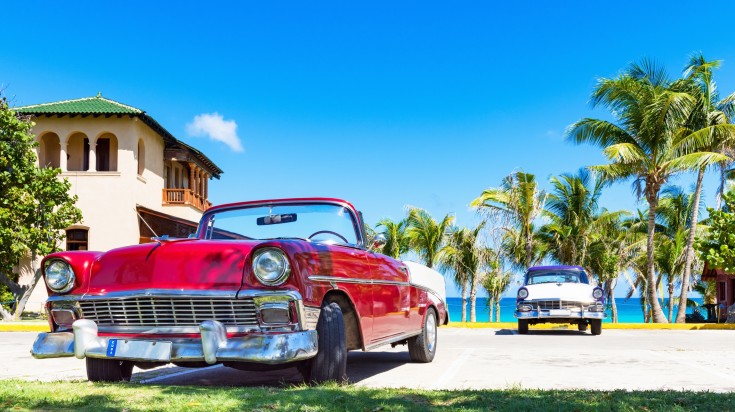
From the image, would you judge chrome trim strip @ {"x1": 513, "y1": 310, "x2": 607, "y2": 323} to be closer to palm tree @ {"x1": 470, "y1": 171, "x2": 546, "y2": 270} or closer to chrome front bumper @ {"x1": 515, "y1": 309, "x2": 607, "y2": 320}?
chrome front bumper @ {"x1": 515, "y1": 309, "x2": 607, "y2": 320}

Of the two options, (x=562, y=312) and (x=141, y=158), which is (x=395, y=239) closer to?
(x=141, y=158)

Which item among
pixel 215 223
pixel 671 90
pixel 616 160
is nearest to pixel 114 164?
pixel 616 160

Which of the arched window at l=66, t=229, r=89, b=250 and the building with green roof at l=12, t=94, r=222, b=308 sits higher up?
the building with green roof at l=12, t=94, r=222, b=308

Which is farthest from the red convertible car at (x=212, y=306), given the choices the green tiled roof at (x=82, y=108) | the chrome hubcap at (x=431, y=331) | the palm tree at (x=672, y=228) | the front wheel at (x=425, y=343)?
the palm tree at (x=672, y=228)

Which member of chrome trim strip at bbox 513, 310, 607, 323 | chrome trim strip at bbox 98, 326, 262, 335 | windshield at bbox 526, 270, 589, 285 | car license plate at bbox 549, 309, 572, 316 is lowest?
chrome trim strip at bbox 513, 310, 607, 323

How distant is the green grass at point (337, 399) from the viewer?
4.43 meters

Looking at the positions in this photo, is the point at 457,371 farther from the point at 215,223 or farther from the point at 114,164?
the point at 114,164

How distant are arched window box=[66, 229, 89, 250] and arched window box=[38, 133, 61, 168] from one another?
3.32 metres

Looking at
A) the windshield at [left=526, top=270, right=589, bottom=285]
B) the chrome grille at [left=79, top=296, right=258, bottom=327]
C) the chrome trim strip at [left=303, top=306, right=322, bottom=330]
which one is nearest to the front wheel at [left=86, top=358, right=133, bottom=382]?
the chrome grille at [left=79, top=296, right=258, bottom=327]

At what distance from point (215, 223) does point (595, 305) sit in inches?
397

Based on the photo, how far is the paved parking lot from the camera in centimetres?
662

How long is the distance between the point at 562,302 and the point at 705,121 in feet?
40.3

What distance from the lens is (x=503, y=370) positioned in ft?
25.6

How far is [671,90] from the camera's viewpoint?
2327cm
